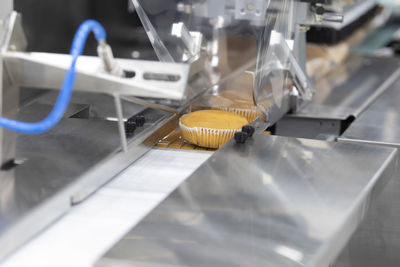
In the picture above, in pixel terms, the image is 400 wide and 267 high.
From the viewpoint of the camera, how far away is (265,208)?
1.02m

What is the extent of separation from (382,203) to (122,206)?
0.61 m

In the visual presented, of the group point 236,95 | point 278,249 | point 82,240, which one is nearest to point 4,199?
point 82,240

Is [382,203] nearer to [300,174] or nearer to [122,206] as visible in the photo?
[300,174]

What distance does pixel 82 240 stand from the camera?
0.99 metres

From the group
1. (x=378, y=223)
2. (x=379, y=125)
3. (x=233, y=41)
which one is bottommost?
(x=378, y=223)

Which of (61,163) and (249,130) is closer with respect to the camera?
(61,163)

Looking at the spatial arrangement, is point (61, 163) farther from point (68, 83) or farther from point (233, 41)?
point (233, 41)

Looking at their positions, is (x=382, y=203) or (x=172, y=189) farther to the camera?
(x=382, y=203)

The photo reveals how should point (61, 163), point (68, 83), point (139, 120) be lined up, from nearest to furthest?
point (68, 83) → point (61, 163) → point (139, 120)

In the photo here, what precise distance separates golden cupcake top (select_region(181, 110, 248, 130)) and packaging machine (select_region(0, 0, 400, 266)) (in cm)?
6

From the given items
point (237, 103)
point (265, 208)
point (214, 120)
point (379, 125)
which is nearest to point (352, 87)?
point (379, 125)

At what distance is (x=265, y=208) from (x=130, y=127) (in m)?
0.49

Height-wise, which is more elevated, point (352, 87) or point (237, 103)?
point (237, 103)

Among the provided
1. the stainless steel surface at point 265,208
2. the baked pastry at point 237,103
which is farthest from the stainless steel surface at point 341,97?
the stainless steel surface at point 265,208
